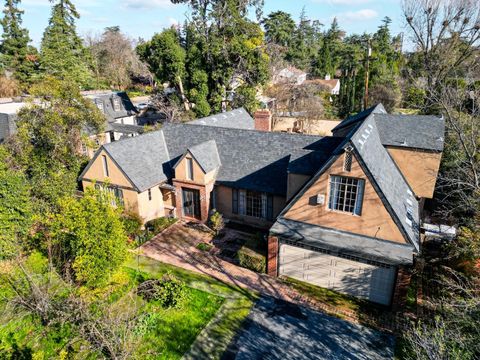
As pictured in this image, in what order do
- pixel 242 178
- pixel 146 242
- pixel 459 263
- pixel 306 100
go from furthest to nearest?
pixel 306 100, pixel 242 178, pixel 146 242, pixel 459 263

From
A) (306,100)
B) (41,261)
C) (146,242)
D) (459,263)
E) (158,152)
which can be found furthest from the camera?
(306,100)

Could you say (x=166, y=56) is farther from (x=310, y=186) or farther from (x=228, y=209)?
(x=310, y=186)

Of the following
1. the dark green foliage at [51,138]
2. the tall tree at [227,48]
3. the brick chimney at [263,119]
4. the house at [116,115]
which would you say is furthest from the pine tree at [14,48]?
the brick chimney at [263,119]

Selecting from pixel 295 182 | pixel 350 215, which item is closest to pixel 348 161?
pixel 350 215

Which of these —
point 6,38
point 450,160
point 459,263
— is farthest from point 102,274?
point 6,38

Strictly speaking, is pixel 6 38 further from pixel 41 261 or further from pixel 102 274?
pixel 102 274

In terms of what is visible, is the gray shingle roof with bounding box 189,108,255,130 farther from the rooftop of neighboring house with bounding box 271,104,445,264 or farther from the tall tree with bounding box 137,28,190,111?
the rooftop of neighboring house with bounding box 271,104,445,264
